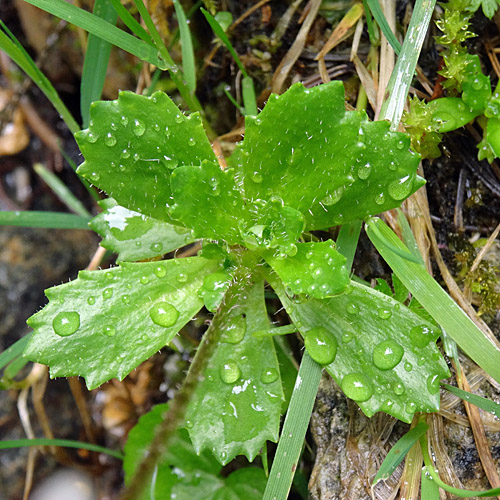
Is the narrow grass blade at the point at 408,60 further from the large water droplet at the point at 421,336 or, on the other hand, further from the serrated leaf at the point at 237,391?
the serrated leaf at the point at 237,391

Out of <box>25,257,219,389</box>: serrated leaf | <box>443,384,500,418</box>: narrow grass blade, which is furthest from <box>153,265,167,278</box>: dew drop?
<box>443,384,500,418</box>: narrow grass blade

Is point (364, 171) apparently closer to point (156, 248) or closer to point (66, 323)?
point (156, 248)

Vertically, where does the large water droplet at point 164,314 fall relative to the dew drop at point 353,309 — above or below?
below

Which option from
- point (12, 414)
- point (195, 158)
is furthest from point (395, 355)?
point (12, 414)

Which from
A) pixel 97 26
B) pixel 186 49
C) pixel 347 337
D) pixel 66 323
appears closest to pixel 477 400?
pixel 347 337


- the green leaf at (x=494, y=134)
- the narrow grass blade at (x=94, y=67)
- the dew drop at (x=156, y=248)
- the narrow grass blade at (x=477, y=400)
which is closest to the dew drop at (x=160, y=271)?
the dew drop at (x=156, y=248)

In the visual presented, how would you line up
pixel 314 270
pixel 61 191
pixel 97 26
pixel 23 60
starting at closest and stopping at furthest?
1. pixel 314 270
2. pixel 97 26
3. pixel 23 60
4. pixel 61 191
